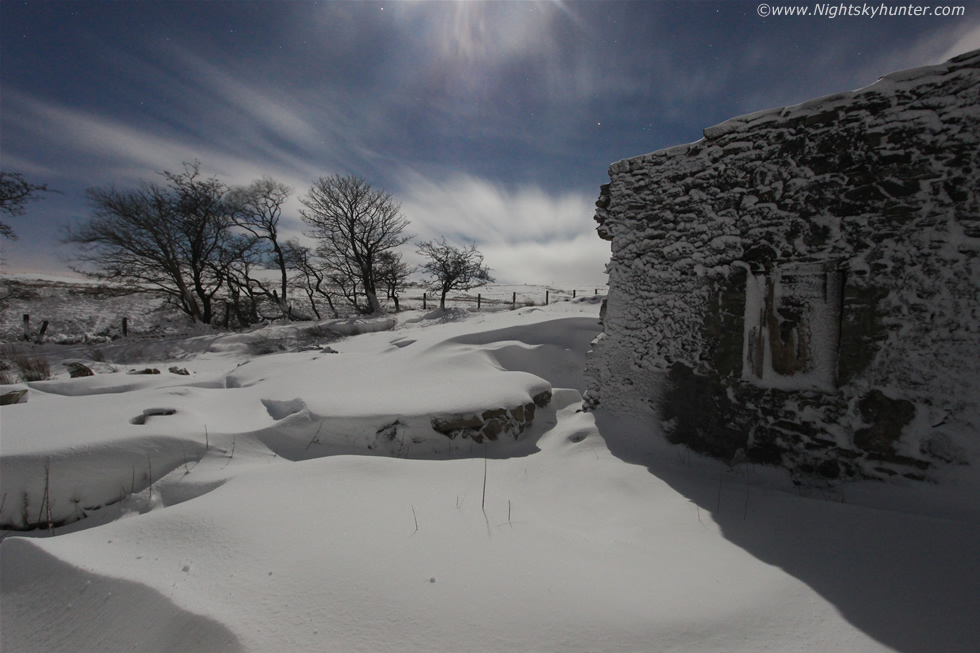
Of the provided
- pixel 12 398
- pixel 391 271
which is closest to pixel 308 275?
pixel 391 271

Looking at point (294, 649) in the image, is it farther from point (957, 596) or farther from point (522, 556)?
point (957, 596)

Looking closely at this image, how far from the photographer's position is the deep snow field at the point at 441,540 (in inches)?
53.9

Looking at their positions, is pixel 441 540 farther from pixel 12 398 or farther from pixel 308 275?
pixel 308 275

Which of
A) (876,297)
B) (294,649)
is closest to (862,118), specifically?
(876,297)

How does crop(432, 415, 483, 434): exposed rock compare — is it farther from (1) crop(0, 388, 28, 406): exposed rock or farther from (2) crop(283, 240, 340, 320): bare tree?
(2) crop(283, 240, 340, 320): bare tree

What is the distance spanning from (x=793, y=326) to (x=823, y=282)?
0.37 metres

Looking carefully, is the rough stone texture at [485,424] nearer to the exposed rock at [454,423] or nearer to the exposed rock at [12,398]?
the exposed rock at [454,423]

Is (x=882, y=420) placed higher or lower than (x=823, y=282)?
lower

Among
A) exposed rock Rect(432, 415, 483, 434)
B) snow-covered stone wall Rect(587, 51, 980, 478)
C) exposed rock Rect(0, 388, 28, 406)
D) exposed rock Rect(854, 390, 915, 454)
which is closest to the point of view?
snow-covered stone wall Rect(587, 51, 980, 478)

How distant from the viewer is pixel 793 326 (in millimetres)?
2863

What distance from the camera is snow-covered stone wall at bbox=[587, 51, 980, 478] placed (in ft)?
7.80

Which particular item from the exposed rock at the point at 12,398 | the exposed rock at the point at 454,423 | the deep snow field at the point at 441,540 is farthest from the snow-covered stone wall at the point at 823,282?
the exposed rock at the point at 12,398

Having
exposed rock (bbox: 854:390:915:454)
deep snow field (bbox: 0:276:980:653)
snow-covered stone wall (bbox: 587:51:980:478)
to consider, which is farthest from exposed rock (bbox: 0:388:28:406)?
exposed rock (bbox: 854:390:915:454)

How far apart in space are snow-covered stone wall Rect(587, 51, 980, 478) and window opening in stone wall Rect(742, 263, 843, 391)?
0.03 ft
